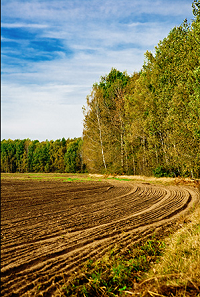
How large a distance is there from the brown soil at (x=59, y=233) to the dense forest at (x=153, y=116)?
7723 mm

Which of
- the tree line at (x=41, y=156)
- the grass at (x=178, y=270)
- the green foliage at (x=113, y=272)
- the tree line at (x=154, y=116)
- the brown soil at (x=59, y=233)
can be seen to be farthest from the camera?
the tree line at (x=41, y=156)

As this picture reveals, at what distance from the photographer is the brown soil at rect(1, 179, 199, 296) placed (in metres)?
4.26

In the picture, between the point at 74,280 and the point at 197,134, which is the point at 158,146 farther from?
the point at 74,280

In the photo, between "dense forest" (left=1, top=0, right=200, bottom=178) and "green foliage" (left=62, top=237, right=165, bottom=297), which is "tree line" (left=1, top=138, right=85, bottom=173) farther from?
"green foliage" (left=62, top=237, right=165, bottom=297)

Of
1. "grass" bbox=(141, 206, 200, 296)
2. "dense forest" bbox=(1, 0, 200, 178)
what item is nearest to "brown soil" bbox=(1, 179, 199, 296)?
"grass" bbox=(141, 206, 200, 296)

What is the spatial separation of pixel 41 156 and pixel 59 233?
5866cm

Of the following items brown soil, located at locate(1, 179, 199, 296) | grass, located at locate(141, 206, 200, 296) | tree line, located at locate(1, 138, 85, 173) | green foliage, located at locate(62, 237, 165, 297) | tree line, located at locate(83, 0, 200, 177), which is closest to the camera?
grass, located at locate(141, 206, 200, 296)

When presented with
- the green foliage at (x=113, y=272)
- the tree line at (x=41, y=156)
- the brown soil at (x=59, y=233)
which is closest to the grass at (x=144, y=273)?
the green foliage at (x=113, y=272)

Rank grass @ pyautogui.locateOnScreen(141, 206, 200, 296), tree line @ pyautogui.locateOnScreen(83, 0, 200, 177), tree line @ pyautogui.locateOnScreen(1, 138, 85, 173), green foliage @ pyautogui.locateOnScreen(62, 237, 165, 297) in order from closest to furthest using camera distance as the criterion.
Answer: grass @ pyautogui.locateOnScreen(141, 206, 200, 296) < green foliage @ pyautogui.locateOnScreen(62, 237, 165, 297) < tree line @ pyautogui.locateOnScreen(83, 0, 200, 177) < tree line @ pyautogui.locateOnScreen(1, 138, 85, 173)

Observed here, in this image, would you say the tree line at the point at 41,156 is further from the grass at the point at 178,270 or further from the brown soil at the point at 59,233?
the grass at the point at 178,270

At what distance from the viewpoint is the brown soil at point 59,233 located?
426 centimetres

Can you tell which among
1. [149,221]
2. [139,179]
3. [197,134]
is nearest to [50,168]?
[139,179]

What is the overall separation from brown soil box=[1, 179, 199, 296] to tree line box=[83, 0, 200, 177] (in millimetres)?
7733

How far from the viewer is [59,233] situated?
6605 mm
